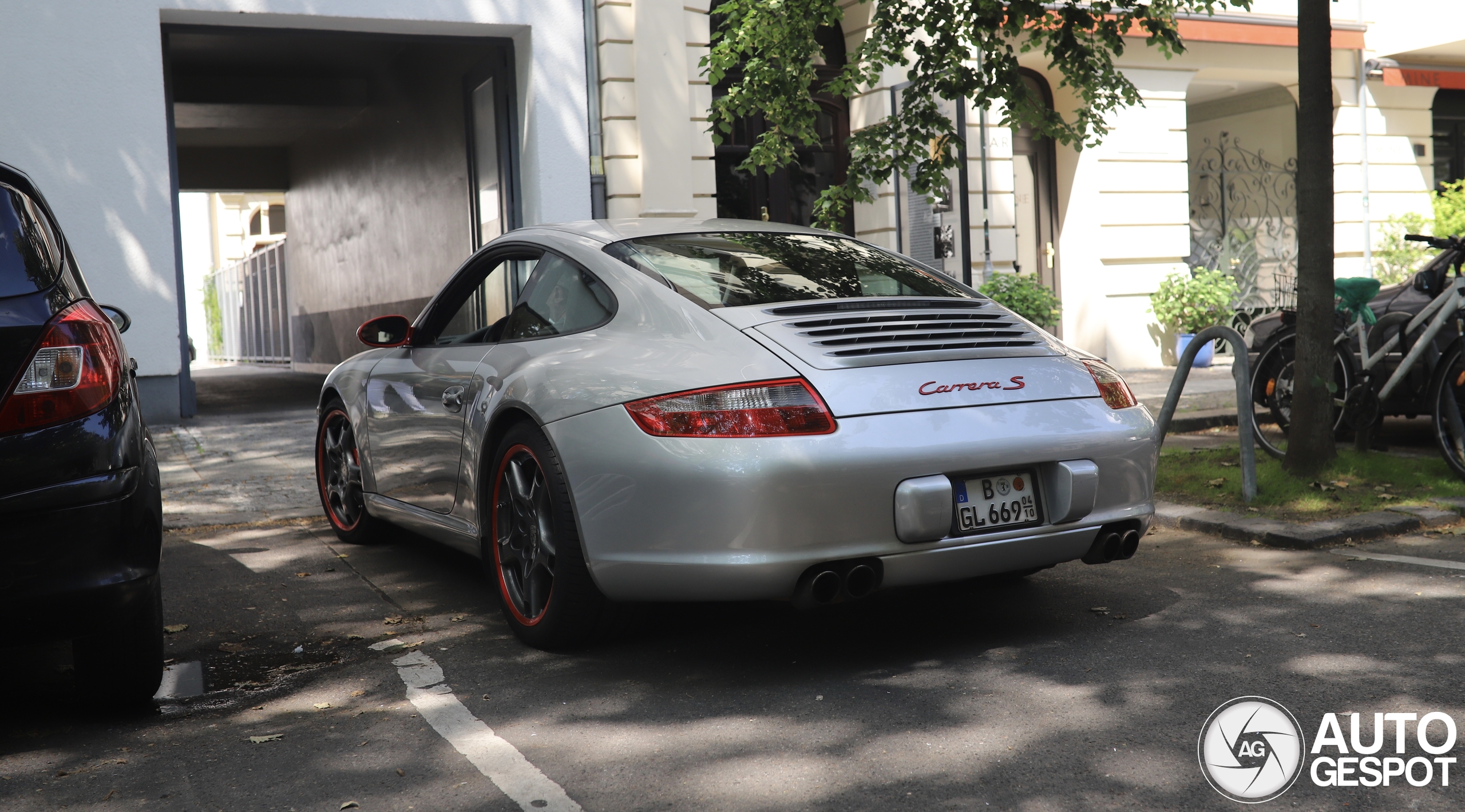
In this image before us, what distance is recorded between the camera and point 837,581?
10.9 feet

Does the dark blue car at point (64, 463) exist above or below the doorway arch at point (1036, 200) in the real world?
below

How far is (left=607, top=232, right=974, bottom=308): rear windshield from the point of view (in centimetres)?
387

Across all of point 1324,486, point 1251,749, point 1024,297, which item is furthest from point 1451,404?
point 1024,297

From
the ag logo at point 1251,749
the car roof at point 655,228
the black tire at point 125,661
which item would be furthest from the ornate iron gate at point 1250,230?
the black tire at point 125,661

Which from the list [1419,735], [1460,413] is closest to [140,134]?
[1460,413]

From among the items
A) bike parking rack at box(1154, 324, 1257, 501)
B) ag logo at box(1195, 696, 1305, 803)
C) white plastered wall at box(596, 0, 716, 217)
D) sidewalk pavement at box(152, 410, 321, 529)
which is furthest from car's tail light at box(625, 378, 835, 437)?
white plastered wall at box(596, 0, 716, 217)

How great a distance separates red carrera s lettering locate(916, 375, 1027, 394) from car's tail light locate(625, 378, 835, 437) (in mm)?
325

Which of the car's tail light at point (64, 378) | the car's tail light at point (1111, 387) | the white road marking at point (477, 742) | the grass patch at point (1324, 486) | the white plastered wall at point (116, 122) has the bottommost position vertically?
the white road marking at point (477, 742)

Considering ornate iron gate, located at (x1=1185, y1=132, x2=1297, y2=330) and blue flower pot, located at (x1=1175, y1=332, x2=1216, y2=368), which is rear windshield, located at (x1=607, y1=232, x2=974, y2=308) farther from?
ornate iron gate, located at (x1=1185, y1=132, x2=1297, y2=330)

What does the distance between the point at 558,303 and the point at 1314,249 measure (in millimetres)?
3924

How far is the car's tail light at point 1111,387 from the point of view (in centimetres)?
380

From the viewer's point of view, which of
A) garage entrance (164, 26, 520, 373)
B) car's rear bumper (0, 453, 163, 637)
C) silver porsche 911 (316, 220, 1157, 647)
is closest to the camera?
car's rear bumper (0, 453, 163, 637)

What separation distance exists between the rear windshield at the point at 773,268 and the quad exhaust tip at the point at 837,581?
34.2 inches

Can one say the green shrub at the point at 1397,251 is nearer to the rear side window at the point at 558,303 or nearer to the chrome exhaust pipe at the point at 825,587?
the rear side window at the point at 558,303
